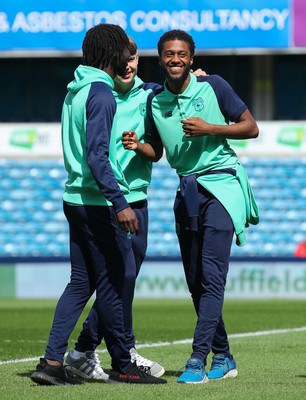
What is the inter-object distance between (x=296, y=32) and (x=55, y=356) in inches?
685

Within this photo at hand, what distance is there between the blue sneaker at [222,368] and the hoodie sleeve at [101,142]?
124 cm

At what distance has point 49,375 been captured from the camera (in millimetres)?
5676


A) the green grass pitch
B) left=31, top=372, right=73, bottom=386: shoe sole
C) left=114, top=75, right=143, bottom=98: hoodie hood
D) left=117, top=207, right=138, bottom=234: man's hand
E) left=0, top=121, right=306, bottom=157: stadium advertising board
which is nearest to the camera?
the green grass pitch

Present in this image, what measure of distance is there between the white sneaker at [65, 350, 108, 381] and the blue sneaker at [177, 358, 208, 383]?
59 cm

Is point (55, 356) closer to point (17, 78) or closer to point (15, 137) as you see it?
point (15, 137)

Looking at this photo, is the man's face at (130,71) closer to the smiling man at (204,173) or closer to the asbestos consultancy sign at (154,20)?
the smiling man at (204,173)

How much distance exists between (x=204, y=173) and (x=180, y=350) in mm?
2506

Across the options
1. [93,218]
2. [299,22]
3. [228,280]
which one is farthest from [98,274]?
[299,22]

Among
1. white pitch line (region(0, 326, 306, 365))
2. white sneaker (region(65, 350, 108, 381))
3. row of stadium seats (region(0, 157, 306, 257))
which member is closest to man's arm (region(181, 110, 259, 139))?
white sneaker (region(65, 350, 108, 381))

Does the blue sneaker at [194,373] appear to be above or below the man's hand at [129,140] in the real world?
below

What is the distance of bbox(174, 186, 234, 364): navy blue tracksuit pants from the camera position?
5.95 metres

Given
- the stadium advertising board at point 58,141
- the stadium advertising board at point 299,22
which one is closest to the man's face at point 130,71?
the stadium advertising board at point 299,22

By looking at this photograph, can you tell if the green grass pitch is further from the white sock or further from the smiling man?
the smiling man

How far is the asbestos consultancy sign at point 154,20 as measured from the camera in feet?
73.8
